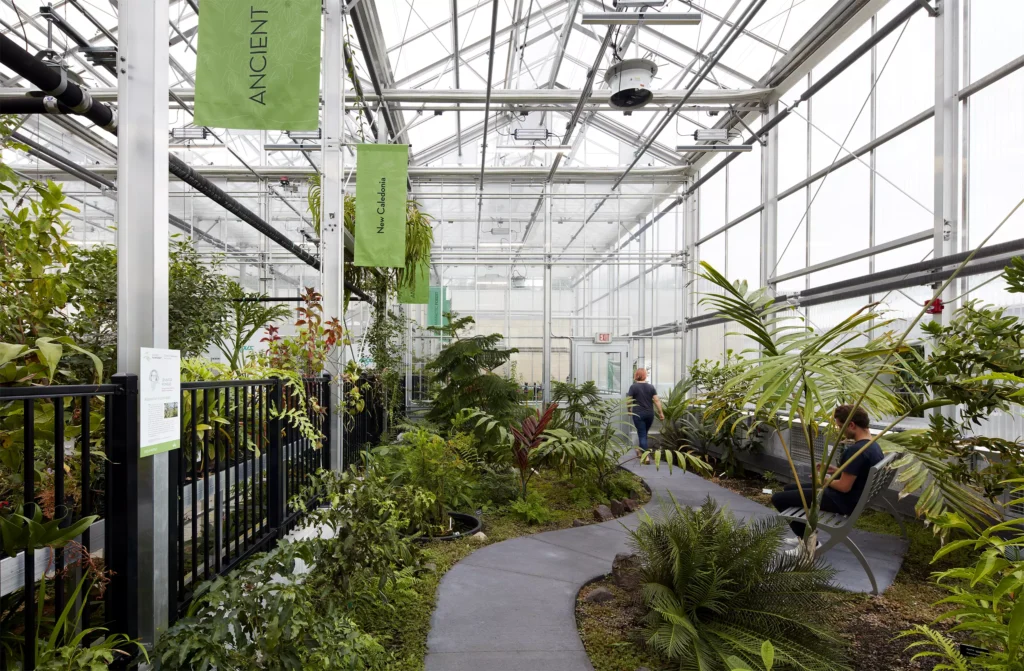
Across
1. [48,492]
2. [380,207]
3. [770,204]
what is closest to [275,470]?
[48,492]

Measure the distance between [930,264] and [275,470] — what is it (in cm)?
603

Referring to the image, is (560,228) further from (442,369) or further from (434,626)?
(434,626)

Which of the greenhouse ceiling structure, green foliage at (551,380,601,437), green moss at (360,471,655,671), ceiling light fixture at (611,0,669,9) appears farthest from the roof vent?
green moss at (360,471,655,671)

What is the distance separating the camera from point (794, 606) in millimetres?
2600

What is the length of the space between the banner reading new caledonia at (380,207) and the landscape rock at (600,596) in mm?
2871

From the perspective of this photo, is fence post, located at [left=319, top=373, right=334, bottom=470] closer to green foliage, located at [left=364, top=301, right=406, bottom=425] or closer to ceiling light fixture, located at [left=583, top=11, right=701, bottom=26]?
green foliage, located at [left=364, top=301, right=406, bottom=425]

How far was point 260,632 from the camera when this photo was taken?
1.81 metres

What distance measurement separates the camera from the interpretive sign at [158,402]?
1751 millimetres

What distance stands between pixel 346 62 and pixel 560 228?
7.70 m

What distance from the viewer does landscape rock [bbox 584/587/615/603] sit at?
321 cm

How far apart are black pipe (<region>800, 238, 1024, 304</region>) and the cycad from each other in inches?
109

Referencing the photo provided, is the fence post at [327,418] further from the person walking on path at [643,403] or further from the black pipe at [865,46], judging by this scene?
the black pipe at [865,46]

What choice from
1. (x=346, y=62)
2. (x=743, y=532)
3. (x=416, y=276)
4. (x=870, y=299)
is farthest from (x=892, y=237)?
(x=346, y=62)

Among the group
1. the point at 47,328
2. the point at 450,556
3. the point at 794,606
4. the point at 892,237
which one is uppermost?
the point at 892,237
